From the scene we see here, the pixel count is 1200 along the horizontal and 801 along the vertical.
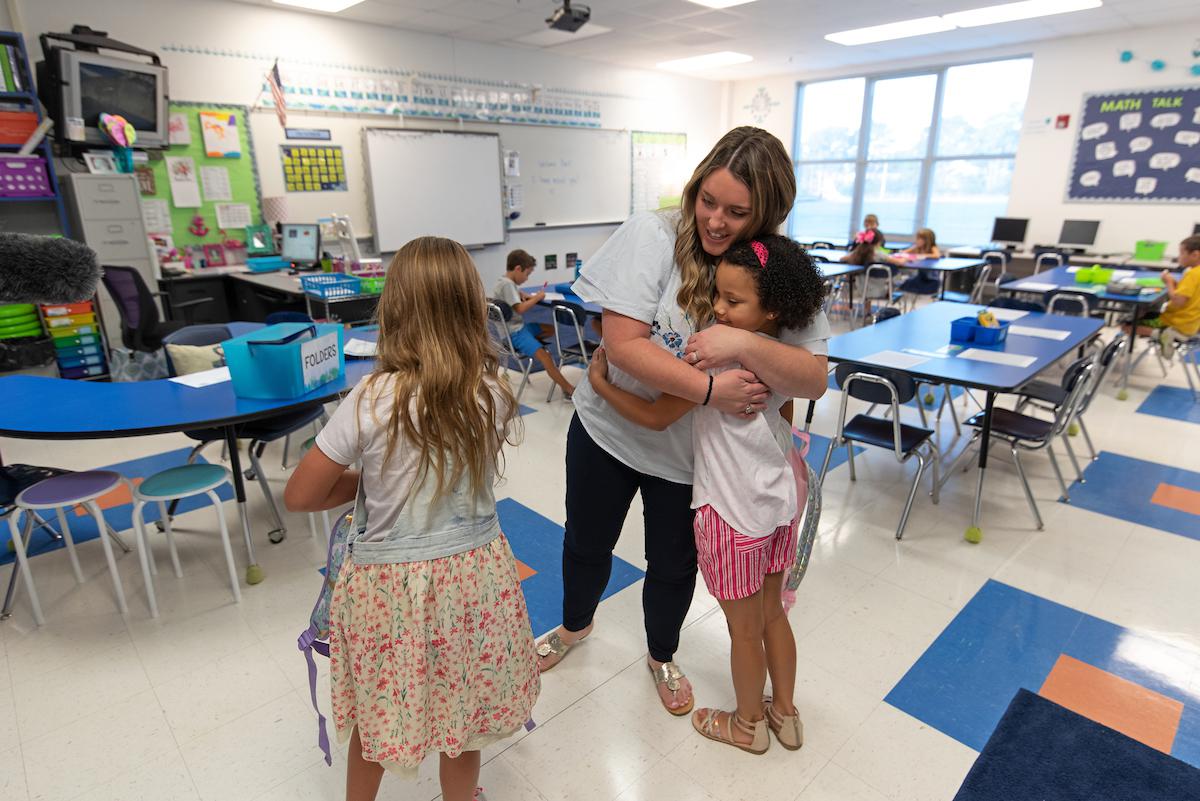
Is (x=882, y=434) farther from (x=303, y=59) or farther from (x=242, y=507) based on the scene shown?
(x=303, y=59)

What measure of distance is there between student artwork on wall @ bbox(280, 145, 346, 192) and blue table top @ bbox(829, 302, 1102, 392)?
210 inches

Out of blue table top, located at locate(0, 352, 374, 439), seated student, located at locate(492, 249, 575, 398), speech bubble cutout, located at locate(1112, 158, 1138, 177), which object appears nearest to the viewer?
blue table top, located at locate(0, 352, 374, 439)

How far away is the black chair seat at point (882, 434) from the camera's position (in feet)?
9.81

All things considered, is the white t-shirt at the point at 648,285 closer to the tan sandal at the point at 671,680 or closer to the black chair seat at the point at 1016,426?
the tan sandal at the point at 671,680

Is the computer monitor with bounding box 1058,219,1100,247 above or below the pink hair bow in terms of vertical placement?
below

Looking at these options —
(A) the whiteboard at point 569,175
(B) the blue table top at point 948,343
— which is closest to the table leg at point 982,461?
(B) the blue table top at point 948,343

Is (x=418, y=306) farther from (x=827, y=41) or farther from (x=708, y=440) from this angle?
(x=827, y=41)

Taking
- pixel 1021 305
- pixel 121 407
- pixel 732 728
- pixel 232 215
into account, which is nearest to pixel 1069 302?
pixel 1021 305

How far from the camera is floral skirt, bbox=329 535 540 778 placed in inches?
49.8

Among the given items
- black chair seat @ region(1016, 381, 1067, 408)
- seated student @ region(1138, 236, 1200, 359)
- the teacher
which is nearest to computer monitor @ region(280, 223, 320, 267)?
the teacher

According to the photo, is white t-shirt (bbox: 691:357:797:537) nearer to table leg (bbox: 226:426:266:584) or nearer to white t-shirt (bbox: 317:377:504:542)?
white t-shirt (bbox: 317:377:504:542)

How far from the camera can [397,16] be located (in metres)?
6.38

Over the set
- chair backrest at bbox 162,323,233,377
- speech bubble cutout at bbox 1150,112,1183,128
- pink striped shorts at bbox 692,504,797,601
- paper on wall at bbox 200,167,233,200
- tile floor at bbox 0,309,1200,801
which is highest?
speech bubble cutout at bbox 1150,112,1183,128

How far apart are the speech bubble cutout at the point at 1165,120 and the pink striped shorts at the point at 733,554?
8.60 m
